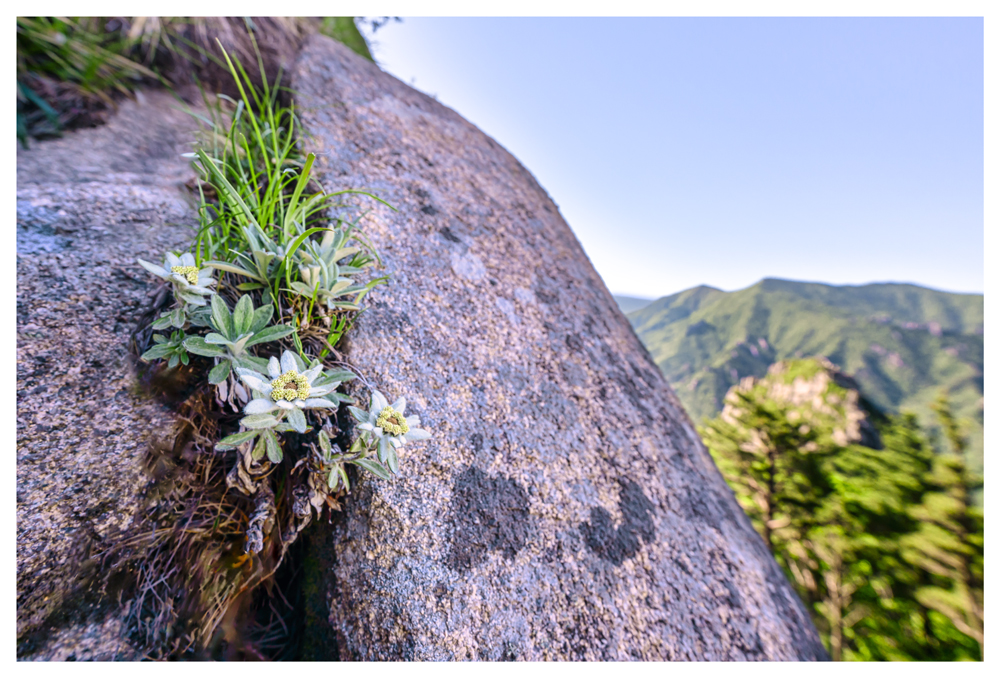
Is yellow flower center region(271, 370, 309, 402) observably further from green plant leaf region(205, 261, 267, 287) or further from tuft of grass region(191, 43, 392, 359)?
green plant leaf region(205, 261, 267, 287)

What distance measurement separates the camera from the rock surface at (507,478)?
1016 millimetres

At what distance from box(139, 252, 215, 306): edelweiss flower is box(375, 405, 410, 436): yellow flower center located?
1.67ft

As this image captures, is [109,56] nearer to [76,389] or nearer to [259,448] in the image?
[76,389]

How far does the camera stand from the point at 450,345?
1335 mm

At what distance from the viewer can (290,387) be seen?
815 mm

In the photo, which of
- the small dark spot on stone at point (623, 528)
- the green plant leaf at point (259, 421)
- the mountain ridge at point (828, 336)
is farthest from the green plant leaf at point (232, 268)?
the mountain ridge at point (828, 336)

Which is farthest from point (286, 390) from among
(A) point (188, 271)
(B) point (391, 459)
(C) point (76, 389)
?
(C) point (76, 389)

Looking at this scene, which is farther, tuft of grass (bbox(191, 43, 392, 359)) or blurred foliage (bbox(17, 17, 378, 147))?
blurred foliage (bbox(17, 17, 378, 147))

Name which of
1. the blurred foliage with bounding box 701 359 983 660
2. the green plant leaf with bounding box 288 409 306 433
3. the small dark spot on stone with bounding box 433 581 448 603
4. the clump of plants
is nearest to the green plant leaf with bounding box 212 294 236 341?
the clump of plants

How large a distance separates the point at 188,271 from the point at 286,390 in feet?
1.30

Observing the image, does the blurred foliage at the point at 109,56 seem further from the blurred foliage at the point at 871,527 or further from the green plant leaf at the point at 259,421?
the blurred foliage at the point at 871,527

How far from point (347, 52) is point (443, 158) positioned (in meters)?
1.26

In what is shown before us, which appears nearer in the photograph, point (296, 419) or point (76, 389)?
point (296, 419)

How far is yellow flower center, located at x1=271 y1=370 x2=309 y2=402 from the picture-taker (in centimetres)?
79
